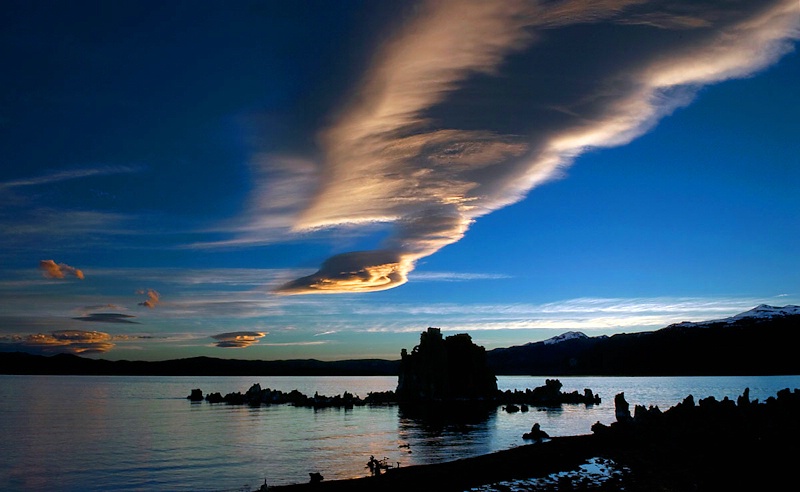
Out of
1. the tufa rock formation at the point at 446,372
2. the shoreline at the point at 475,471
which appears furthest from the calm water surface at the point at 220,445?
the tufa rock formation at the point at 446,372

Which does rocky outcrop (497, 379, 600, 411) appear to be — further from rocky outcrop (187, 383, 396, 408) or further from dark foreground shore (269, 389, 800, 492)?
dark foreground shore (269, 389, 800, 492)

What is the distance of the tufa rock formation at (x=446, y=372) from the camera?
150m

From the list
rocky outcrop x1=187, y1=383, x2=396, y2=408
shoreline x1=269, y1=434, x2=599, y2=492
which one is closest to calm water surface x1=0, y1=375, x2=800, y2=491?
shoreline x1=269, y1=434, x2=599, y2=492

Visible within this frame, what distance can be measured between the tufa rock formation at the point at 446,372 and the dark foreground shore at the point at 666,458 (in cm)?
9208

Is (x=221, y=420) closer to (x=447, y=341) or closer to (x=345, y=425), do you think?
(x=345, y=425)

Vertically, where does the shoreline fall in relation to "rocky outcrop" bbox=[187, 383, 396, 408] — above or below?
above

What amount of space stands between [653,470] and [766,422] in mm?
16182

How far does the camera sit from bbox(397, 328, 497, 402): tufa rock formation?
150375mm

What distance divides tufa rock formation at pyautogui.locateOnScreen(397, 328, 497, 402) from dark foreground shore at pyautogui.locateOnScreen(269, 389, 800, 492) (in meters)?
92.1

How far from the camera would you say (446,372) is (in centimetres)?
15162

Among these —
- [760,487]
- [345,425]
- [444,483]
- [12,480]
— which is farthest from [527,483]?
[345,425]

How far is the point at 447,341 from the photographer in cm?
15712

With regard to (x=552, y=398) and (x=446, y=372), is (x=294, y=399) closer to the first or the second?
(x=446, y=372)

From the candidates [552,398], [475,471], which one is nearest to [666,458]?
[475,471]
